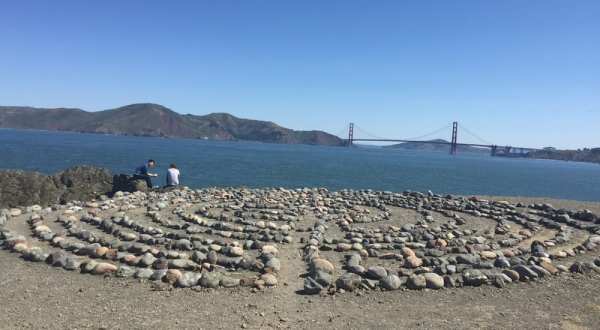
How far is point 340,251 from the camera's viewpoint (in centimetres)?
1025

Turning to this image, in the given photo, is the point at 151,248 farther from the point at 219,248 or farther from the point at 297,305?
the point at 297,305

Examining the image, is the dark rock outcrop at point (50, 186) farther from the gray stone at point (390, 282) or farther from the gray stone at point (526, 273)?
the gray stone at point (526, 273)

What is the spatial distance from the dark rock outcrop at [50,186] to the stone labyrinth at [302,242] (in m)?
2.24

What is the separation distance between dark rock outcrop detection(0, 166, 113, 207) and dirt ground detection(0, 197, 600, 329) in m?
9.49

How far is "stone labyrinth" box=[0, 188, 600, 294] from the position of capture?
8086 mm

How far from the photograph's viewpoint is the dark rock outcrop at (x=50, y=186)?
16209 mm

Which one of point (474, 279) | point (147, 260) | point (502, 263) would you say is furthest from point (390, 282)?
point (147, 260)

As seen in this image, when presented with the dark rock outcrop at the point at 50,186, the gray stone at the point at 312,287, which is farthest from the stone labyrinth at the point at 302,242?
the dark rock outcrop at the point at 50,186

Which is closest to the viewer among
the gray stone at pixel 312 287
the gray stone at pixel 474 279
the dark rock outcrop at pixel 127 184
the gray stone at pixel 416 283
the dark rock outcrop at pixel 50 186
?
the gray stone at pixel 312 287

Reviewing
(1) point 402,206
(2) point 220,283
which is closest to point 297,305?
(2) point 220,283

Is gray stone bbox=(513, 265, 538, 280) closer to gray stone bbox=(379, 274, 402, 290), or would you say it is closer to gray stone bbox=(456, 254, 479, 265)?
gray stone bbox=(456, 254, 479, 265)

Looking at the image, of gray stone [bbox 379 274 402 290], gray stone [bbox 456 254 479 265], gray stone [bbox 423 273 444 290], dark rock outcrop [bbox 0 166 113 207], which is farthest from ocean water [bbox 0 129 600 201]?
gray stone [bbox 423 273 444 290]

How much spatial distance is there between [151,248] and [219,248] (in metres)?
1.42

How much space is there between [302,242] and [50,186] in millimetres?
11708
